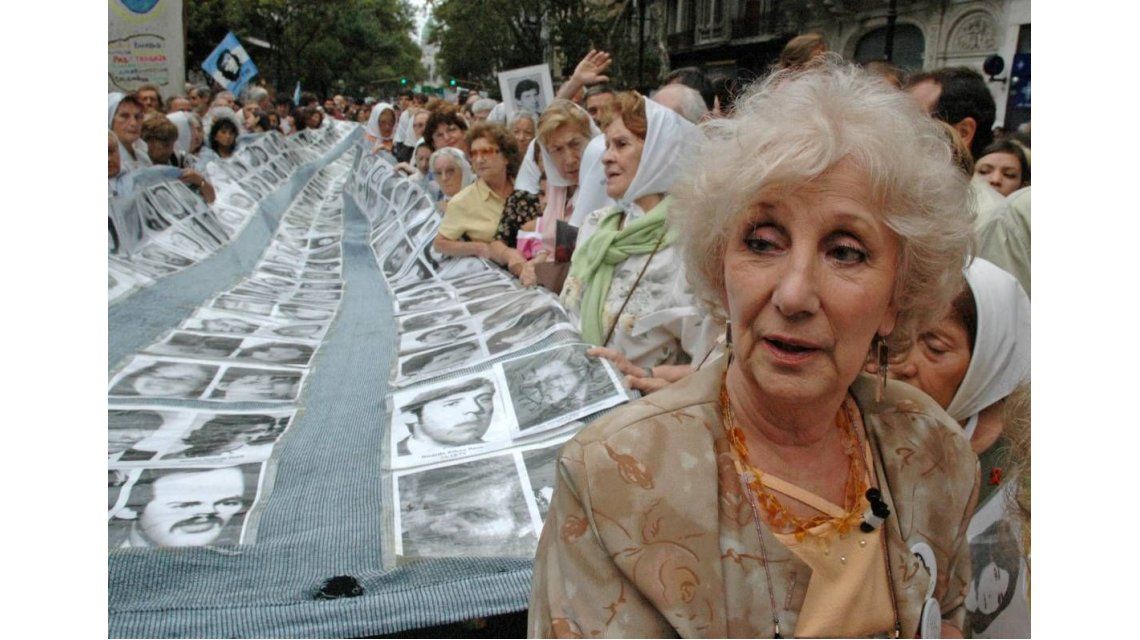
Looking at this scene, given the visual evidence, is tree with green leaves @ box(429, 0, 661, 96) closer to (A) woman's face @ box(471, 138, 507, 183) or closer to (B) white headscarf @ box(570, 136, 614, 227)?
(A) woman's face @ box(471, 138, 507, 183)

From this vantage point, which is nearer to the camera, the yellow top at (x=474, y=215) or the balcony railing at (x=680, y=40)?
the yellow top at (x=474, y=215)

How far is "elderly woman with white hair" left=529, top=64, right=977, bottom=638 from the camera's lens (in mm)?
1331

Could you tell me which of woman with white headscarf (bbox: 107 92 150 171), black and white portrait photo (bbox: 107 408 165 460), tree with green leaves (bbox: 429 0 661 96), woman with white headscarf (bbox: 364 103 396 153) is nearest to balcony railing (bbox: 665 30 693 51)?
tree with green leaves (bbox: 429 0 661 96)

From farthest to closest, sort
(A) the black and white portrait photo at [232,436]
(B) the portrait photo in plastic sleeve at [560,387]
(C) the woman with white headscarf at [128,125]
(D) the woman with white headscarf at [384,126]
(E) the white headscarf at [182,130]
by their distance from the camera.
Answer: (D) the woman with white headscarf at [384,126] < (E) the white headscarf at [182,130] < (C) the woman with white headscarf at [128,125] < (A) the black and white portrait photo at [232,436] < (B) the portrait photo in plastic sleeve at [560,387]

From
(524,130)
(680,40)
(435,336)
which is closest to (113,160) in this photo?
(524,130)

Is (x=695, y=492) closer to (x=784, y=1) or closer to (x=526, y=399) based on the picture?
(x=526, y=399)

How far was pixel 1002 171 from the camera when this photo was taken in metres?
3.91

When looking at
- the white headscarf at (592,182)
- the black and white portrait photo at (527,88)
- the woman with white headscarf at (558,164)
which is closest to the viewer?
the white headscarf at (592,182)

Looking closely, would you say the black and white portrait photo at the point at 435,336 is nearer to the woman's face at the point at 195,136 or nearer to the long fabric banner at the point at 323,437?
the long fabric banner at the point at 323,437

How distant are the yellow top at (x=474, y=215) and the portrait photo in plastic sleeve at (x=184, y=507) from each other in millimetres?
2976

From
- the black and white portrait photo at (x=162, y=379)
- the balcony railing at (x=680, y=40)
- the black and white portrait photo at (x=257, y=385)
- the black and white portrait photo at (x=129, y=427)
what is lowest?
the black and white portrait photo at (x=129, y=427)

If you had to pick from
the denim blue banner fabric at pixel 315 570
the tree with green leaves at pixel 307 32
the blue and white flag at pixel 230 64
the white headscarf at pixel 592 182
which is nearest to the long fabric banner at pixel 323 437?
the denim blue banner fabric at pixel 315 570

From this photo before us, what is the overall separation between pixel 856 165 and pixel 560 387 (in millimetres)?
1712

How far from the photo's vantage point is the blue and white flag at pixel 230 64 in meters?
13.6
